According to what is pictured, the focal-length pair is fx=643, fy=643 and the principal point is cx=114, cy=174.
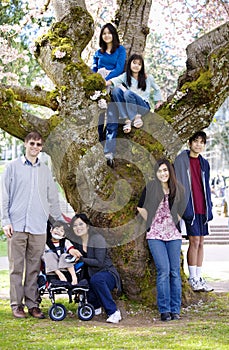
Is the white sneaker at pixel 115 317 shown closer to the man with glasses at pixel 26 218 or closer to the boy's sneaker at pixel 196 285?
the man with glasses at pixel 26 218

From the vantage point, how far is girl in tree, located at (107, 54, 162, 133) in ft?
22.1

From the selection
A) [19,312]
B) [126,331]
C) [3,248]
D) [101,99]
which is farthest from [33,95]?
[3,248]

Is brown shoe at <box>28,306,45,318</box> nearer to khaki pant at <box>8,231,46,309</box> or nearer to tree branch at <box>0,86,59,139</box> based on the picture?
khaki pant at <box>8,231,46,309</box>

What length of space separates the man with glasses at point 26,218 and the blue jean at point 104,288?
581mm

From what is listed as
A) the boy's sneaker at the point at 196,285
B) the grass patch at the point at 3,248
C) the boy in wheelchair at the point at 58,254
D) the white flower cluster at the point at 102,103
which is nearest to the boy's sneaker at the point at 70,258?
the boy in wheelchair at the point at 58,254

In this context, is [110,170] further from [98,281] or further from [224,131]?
[224,131]

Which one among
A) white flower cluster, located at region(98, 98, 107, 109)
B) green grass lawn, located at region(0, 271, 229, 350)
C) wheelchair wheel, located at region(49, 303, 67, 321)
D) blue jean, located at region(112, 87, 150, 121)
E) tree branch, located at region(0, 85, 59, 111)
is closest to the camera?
green grass lawn, located at region(0, 271, 229, 350)

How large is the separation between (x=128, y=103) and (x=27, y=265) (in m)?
1.97

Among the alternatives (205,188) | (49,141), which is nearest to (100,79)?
(49,141)

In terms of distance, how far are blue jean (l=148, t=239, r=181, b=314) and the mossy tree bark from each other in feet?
1.47

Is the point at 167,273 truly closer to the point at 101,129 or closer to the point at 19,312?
the point at 19,312

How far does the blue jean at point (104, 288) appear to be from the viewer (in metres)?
6.09

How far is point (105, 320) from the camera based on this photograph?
6.22 m

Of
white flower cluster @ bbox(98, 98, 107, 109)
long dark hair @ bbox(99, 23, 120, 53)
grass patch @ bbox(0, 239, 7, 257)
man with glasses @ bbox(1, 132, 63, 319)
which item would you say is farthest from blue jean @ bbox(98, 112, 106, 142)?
grass patch @ bbox(0, 239, 7, 257)
